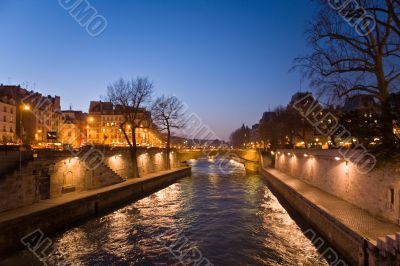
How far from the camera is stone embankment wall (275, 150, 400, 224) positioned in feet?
62.4

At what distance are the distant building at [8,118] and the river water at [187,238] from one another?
1892 inches

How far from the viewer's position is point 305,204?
1079 inches

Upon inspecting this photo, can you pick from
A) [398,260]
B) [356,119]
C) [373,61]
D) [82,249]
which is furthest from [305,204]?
[82,249]

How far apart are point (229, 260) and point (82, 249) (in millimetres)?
8540

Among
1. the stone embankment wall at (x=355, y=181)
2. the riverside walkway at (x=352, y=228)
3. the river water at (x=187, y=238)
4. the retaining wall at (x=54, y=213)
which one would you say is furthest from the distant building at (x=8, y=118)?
the riverside walkway at (x=352, y=228)

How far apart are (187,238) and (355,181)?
1236 centimetres

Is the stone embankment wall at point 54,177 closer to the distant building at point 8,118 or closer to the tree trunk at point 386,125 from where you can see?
the tree trunk at point 386,125

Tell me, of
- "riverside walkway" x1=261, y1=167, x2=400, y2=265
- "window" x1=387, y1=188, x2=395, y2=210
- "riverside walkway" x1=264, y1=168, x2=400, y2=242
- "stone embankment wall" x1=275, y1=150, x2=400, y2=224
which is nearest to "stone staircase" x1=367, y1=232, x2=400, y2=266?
"riverside walkway" x1=261, y1=167, x2=400, y2=265

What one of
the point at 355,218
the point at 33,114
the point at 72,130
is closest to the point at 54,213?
the point at 355,218

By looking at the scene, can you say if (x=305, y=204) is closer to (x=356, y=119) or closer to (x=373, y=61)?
(x=356, y=119)

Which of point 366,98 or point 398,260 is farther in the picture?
point 366,98

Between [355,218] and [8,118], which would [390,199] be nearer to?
[355,218]

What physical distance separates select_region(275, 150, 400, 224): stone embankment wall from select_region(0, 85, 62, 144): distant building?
55.0 meters

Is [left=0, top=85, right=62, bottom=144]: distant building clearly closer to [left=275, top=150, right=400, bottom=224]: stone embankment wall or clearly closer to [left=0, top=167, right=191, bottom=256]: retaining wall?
[left=0, top=167, right=191, bottom=256]: retaining wall
